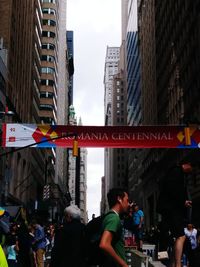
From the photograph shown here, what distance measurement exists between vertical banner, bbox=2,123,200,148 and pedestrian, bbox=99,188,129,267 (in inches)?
769

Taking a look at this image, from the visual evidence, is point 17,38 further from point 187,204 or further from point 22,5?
point 187,204

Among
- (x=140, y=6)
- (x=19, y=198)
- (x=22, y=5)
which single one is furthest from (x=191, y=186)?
(x=140, y=6)

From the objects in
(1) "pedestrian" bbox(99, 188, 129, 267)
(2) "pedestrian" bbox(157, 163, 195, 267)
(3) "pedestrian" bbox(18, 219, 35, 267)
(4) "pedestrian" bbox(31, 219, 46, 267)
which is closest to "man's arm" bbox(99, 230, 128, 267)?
(1) "pedestrian" bbox(99, 188, 129, 267)

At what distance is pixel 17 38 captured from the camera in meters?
60.0

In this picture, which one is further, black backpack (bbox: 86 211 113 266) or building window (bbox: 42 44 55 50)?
building window (bbox: 42 44 55 50)

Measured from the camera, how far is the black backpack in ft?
18.6

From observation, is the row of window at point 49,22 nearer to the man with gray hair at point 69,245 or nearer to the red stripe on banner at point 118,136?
the red stripe on banner at point 118,136

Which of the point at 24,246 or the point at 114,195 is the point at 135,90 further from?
the point at 114,195

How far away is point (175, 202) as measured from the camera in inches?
311

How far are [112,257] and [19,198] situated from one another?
189ft

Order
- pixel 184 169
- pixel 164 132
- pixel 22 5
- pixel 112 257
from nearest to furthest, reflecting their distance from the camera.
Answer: pixel 112 257 < pixel 184 169 < pixel 164 132 < pixel 22 5

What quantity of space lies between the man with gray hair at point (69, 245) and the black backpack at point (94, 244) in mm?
1283

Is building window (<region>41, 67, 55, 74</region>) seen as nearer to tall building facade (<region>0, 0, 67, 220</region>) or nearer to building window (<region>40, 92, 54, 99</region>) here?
building window (<region>40, 92, 54, 99</region>)

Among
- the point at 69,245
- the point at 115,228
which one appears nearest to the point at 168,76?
the point at 69,245
